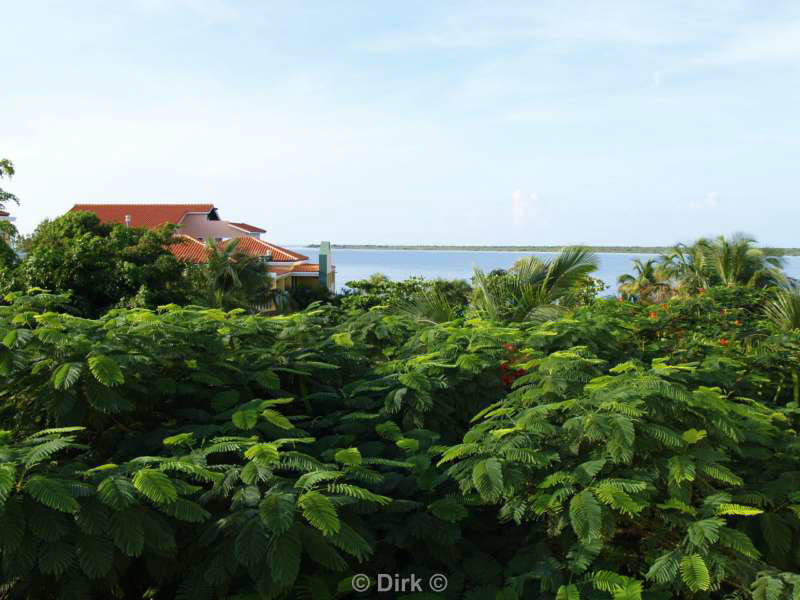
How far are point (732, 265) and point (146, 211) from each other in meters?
51.7

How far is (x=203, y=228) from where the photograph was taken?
2376 inches

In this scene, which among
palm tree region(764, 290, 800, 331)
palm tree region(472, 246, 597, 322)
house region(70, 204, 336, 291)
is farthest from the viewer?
house region(70, 204, 336, 291)

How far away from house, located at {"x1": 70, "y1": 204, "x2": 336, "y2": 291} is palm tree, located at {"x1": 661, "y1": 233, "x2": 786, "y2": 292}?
32.0 meters

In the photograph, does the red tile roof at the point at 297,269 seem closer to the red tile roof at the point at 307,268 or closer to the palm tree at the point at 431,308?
the red tile roof at the point at 307,268

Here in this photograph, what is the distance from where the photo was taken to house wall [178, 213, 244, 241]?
197ft

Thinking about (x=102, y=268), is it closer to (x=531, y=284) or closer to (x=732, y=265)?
(x=531, y=284)

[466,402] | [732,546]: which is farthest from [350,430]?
[732,546]

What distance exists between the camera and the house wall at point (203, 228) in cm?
6003

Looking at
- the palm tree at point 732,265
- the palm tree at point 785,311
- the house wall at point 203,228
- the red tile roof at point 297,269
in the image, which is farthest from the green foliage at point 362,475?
the house wall at point 203,228

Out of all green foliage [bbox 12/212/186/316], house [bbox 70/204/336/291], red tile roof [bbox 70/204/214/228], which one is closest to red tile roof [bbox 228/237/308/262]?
house [bbox 70/204/336/291]

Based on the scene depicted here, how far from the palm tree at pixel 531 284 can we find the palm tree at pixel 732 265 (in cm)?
987

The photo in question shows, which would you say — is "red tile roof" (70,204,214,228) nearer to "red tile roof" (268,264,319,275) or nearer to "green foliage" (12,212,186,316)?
"red tile roof" (268,264,319,275)

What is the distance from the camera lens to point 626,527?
346 centimetres

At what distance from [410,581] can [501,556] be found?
22.0 inches
